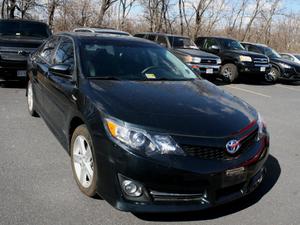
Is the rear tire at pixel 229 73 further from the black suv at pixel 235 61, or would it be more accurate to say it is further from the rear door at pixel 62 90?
the rear door at pixel 62 90

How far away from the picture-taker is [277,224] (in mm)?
3209

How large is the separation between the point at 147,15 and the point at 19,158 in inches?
843

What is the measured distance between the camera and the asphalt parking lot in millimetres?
3109

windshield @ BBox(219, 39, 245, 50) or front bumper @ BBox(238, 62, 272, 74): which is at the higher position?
windshield @ BBox(219, 39, 245, 50)

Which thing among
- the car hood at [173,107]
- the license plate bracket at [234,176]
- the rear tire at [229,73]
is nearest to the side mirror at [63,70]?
the car hood at [173,107]

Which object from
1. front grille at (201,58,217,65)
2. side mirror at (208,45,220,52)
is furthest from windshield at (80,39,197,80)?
side mirror at (208,45,220,52)

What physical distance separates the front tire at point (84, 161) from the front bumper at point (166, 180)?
20 cm

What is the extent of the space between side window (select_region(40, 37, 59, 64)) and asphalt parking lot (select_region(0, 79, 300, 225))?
114 centimetres

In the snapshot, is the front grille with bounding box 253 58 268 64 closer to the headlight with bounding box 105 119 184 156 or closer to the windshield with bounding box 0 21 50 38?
the windshield with bounding box 0 21 50 38

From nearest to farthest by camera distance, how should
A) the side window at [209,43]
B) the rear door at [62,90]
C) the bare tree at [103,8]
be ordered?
the rear door at [62,90]
the side window at [209,43]
the bare tree at [103,8]

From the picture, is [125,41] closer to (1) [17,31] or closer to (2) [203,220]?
(2) [203,220]

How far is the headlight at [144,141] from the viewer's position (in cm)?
282

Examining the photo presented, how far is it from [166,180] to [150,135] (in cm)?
39

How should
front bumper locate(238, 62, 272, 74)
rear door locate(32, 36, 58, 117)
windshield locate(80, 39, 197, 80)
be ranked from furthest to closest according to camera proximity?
1. front bumper locate(238, 62, 272, 74)
2. rear door locate(32, 36, 58, 117)
3. windshield locate(80, 39, 197, 80)
